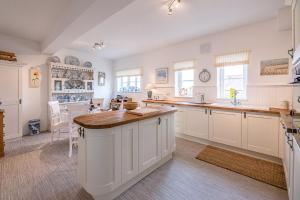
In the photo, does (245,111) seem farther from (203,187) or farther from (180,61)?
(180,61)

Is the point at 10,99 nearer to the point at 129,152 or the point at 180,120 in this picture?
the point at 129,152

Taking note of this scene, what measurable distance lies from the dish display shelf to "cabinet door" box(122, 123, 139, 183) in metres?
3.75

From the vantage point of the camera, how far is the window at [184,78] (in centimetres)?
430

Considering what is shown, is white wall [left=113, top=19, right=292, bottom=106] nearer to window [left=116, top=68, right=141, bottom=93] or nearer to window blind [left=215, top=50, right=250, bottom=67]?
window blind [left=215, top=50, right=250, bottom=67]

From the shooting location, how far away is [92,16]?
205 centimetres

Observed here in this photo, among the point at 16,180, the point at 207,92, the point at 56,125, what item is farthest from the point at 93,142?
the point at 207,92

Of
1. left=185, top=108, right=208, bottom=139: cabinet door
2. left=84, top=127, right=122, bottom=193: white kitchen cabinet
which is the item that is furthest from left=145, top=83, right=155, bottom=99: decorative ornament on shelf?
left=84, top=127, right=122, bottom=193: white kitchen cabinet

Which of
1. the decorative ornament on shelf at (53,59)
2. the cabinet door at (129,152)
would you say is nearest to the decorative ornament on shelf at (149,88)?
the decorative ornament on shelf at (53,59)

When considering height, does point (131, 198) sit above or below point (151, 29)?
below

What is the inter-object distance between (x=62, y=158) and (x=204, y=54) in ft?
13.1

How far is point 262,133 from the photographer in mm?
2666

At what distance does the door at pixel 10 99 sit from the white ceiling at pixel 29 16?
93 cm

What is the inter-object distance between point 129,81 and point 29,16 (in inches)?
145

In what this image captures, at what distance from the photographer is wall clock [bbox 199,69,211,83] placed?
3.90m
